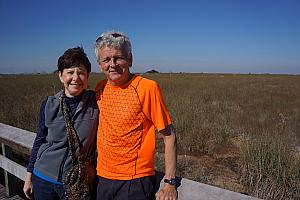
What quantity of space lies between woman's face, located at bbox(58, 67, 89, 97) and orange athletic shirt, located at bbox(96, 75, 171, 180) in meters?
0.31

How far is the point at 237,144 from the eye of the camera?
6441mm

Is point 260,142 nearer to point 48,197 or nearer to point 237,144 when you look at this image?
point 237,144

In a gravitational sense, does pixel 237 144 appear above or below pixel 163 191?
below

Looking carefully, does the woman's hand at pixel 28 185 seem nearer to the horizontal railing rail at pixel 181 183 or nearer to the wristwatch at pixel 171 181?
the horizontal railing rail at pixel 181 183

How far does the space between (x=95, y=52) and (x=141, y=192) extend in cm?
95

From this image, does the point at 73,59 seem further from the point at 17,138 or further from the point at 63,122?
the point at 17,138

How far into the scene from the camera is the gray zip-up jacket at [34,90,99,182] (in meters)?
1.80

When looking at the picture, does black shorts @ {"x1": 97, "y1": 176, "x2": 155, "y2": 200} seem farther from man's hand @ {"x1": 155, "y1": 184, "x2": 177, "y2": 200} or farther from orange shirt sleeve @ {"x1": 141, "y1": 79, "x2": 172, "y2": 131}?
orange shirt sleeve @ {"x1": 141, "y1": 79, "x2": 172, "y2": 131}

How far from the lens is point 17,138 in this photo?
2.57 m

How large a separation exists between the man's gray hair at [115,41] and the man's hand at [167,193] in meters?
0.85

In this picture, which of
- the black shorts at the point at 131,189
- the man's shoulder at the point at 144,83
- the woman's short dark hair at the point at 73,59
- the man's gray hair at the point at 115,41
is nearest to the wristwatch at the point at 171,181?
the black shorts at the point at 131,189

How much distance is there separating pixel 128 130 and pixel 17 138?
157 cm

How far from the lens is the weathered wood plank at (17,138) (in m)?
2.37

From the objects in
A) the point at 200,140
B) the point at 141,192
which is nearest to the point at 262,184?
the point at 200,140
